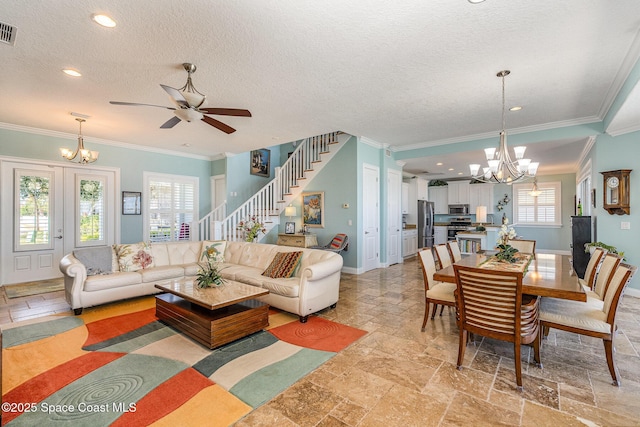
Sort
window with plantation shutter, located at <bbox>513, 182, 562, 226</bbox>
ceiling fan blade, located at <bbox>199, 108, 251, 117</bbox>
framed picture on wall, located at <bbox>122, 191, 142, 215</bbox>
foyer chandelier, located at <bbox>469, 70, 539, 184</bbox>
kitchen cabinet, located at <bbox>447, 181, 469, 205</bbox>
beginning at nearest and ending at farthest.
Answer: ceiling fan blade, located at <bbox>199, 108, 251, 117</bbox> → foyer chandelier, located at <bbox>469, 70, 539, 184</bbox> → framed picture on wall, located at <bbox>122, 191, 142, 215</bbox> → window with plantation shutter, located at <bbox>513, 182, 562, 226</bbox> → kitchen cabinet, located at <bbox>447, 181, 469, 205</bbox>

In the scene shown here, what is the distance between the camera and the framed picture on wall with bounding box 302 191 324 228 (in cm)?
694

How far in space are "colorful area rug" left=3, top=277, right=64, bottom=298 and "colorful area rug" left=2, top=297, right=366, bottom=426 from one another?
1.82 meters

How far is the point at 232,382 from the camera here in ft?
7.66

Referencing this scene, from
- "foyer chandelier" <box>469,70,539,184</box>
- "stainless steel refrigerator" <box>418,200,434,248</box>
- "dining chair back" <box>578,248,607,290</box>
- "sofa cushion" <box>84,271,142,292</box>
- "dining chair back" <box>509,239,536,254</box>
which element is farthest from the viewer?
"stainless steel refrigerator" <box>418,200,434,248</box>

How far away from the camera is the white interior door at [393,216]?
7.17 metres

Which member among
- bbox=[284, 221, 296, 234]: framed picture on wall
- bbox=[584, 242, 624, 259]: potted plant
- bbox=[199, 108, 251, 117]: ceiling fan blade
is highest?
bbox=[199, 108, 251, 117]: ceiling fan blade

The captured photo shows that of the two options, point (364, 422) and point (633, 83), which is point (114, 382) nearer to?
point (364, 422)

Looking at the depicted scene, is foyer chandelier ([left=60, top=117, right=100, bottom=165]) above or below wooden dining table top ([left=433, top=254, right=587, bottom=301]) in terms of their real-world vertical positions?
above

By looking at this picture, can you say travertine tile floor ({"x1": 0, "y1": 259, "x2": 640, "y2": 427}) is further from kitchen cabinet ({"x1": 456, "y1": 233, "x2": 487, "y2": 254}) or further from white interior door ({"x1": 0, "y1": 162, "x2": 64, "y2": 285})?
white interior door ({"x1": 0, "y1": 162, "x2": 64, "y2": 285})

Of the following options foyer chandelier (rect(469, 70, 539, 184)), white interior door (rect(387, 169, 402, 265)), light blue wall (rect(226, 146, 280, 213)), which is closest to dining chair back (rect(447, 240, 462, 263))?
foyer chandelier (rect(469, 70, 539, 184))

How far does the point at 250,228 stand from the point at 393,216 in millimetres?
3512

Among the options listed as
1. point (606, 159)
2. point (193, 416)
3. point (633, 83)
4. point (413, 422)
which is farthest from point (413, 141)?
point (193, 416)

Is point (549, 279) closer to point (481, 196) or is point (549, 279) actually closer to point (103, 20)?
point (103, 20)

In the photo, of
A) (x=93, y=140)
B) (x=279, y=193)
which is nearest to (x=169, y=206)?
(x=93, y=140)
